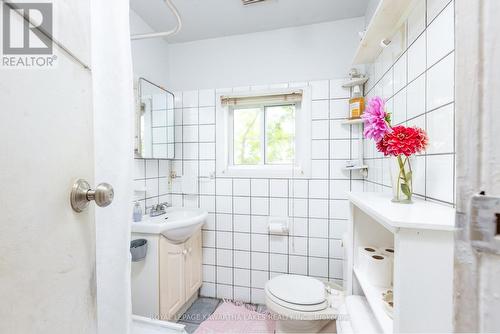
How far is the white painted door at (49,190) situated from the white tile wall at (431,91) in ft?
3.26

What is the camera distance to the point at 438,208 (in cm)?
69

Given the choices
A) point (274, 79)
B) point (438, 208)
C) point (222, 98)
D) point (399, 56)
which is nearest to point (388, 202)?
point (438, 208)

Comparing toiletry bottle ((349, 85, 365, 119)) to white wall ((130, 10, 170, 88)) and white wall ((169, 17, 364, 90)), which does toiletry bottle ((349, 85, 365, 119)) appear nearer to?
white wall ((169, 17, 364, 90))

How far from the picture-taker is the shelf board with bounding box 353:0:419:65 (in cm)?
92

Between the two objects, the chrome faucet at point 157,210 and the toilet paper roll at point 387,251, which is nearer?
the toilet paper roll at point 387,251

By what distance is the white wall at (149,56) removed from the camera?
1.70 metres

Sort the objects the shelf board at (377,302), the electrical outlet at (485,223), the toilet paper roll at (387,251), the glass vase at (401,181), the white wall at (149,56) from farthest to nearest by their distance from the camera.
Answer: the white wall at (149,56) → the toilet paper roll at (387,251) → the glass vase at (401,181) → the shelf board at (377,302) → the electrical outlet at (485,223)

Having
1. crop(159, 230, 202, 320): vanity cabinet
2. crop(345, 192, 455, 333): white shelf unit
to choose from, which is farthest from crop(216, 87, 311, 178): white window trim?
crop(345, 192, 455, 333): white shelf unit

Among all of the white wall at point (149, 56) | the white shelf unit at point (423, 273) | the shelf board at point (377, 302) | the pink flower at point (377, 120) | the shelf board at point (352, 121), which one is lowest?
the shelf board at point (377, 302)

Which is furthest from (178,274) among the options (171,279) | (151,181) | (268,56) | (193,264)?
(268,56)

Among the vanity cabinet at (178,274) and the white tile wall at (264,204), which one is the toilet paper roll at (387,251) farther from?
the vanity cabinet at (178,274)

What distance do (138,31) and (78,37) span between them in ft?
5.19

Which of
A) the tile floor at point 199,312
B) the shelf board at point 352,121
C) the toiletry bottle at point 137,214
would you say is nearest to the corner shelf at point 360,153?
the shelf board at point 352,121

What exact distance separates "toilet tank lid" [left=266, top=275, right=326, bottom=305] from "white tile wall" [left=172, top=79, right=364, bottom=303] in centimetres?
35
